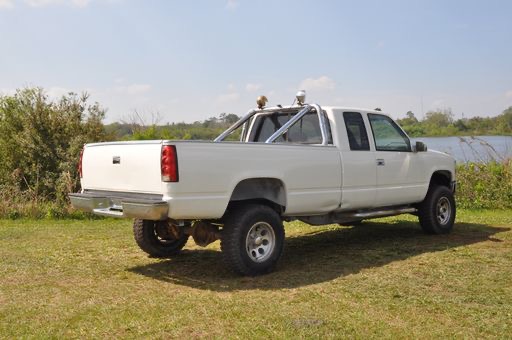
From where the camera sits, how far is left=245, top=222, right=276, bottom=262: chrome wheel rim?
619 centimetres

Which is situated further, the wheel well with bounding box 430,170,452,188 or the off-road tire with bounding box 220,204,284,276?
the wheel well with bounding box 430,170,452,188

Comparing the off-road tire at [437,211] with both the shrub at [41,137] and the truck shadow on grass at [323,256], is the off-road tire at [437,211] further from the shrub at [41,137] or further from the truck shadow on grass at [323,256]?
the shrub at [41,137]

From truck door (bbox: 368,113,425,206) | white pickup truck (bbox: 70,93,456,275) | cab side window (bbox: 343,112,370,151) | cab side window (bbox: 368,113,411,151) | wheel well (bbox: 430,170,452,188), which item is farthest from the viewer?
wheel well (bbox: 430,170,452,188)

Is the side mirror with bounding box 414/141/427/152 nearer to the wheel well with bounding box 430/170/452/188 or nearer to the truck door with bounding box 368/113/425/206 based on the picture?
the truck door with bounding box 368/113/425/206

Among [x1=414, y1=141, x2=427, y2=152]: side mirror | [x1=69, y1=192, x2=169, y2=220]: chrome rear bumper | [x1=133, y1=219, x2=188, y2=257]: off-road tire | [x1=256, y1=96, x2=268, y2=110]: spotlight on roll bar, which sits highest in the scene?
[x1=256, y1=96, x2=268, y2=110]: spotlight on roll bar

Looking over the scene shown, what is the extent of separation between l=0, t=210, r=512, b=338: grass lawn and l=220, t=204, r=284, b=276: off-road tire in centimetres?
16

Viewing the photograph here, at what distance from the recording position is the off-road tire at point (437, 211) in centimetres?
852

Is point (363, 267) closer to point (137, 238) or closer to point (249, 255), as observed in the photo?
point (249, 255)

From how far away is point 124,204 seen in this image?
18.5ft

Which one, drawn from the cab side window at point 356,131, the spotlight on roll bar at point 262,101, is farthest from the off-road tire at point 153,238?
the cab side window at point 356,131

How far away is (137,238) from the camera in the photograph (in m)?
7.17

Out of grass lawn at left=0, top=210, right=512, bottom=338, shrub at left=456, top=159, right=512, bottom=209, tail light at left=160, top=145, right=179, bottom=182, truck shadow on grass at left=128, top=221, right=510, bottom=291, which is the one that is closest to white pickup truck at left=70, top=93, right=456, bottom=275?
tail light at left=160, top=145, right=179, bottom=182

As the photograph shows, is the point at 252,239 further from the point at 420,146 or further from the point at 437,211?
the point at 437,211

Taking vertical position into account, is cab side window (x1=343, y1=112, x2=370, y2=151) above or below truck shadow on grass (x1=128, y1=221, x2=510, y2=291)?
above
